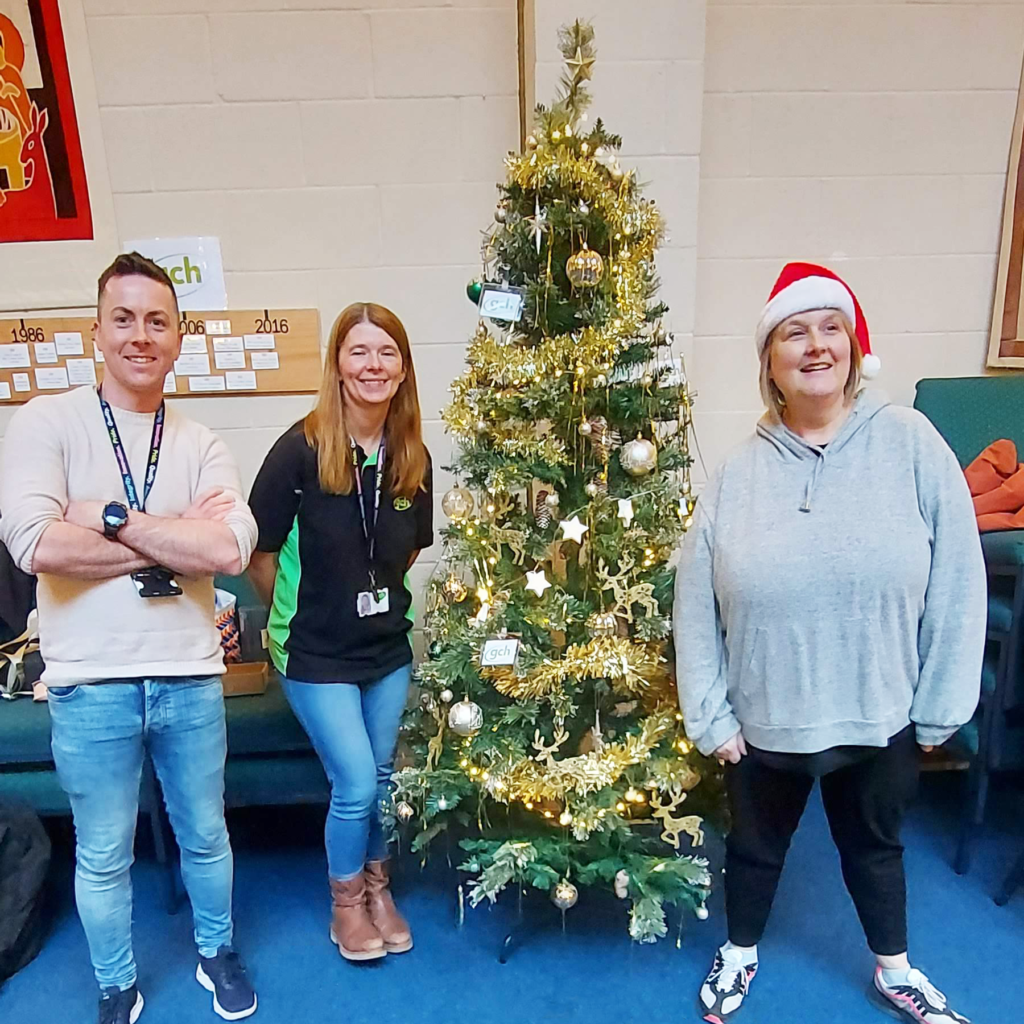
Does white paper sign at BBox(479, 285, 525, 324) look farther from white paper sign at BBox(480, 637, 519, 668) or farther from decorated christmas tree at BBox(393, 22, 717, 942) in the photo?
white paper sign at BBox(480, 637, 519, 668)

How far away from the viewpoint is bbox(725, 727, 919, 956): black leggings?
156cm

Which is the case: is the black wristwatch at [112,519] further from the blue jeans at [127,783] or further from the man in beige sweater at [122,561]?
the blue jeans at [127,783]

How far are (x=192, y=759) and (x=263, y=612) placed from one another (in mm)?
875

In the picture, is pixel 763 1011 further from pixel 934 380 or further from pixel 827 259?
pixel 827 259

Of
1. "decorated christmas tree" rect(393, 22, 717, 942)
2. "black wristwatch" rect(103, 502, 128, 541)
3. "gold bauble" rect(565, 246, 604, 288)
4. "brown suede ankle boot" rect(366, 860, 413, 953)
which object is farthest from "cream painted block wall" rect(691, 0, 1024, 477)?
"black wristwatch" rect(103, 502, 128, 541)

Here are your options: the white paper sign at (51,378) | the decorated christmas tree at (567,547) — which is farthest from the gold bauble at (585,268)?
the white paper sign at (51,378)

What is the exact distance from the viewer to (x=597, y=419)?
1.75m

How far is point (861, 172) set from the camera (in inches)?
98.9

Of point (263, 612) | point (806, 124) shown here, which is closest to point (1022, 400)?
point (806, 124)

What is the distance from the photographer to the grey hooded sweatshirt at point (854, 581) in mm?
1436

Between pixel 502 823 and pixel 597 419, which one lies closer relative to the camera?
pixel 597 419

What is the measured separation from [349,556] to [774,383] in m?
0.94

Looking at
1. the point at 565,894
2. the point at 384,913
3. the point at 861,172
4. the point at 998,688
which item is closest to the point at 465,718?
the point at 565,894

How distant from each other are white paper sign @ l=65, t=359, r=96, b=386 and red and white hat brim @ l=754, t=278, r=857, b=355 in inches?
79.8
